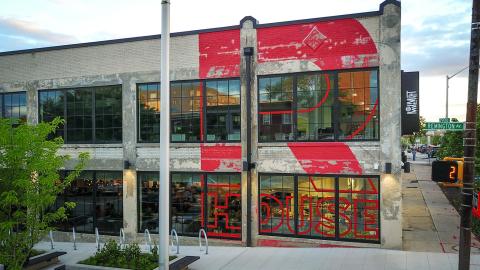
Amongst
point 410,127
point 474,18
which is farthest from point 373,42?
point 474,18

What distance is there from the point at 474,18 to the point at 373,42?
4.75 metres

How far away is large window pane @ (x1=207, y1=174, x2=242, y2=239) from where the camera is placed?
48.8 feet

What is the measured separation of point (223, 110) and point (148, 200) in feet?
15.4

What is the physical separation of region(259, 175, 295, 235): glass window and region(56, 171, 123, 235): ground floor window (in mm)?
5962

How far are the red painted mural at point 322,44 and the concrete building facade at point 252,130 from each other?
3 centimetres

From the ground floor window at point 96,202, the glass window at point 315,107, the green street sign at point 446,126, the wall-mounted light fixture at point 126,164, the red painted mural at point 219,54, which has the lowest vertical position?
the ground floor window at point 96,202

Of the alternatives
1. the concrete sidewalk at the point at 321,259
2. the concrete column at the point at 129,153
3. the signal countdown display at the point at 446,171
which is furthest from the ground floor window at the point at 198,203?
the signal countdown display at the point at 446,171

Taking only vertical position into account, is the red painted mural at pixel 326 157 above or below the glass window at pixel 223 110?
below

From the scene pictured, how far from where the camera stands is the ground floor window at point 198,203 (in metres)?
15.0

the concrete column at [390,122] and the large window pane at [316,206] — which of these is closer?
the concrete column at [390,122]

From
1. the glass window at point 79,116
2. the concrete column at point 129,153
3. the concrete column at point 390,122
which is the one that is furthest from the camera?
the glass window at point 79,116

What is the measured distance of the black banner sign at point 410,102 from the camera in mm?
12992

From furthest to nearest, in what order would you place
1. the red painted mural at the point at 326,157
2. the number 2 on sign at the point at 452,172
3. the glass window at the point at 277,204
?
the glass window at the point at 277,204 < the red painted mural at the point at 326,157 < the number 2 on sign at the point at 452,172

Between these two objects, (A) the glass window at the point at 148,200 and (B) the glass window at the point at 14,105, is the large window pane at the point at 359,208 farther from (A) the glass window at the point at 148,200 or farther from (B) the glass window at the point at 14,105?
(B) the glass window at the point at 14,105
